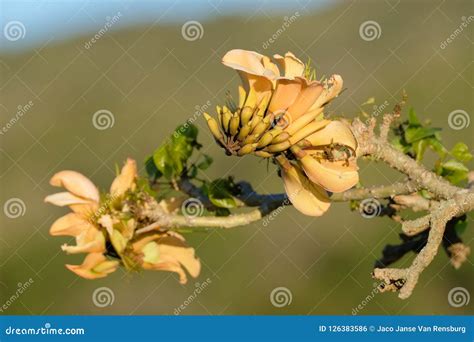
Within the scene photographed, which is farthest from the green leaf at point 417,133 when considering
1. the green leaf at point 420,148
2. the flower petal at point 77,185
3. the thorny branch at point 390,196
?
the flower petal at point 77,185

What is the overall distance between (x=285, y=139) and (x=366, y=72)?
7.10m

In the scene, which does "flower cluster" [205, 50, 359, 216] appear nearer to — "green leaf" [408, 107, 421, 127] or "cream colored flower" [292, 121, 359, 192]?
"cream colored flower" [292, 121, 359, 192]

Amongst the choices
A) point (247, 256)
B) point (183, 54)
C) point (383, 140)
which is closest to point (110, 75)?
point (183, 54)

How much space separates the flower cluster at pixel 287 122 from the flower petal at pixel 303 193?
27mm

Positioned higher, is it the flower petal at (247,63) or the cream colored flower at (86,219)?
the flower petal at (247,63)

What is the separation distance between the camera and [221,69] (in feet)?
30.3

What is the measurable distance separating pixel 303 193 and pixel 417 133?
0.61 metres

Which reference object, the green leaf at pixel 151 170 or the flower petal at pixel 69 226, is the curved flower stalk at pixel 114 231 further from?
the green leaf at pixel 151 170

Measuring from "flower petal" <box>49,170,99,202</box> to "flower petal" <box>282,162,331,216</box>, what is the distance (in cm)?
50

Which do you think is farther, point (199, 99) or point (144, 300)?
point (199, 99)

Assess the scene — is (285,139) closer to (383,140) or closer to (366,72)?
(383,140)

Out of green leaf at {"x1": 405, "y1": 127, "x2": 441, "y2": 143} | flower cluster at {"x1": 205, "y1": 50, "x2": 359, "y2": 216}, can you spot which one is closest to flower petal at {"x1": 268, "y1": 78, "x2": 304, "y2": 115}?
flower cluster at {"x1": 205, "y1": 50, "x2": 359, "y2": 216}

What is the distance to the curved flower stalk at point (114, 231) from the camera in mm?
1858

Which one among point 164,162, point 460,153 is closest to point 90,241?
point 164,162
